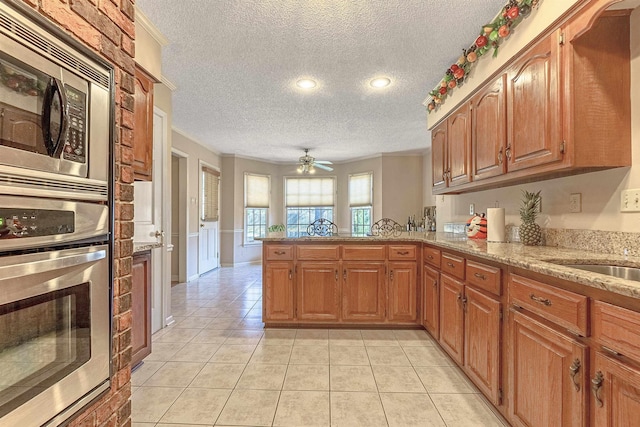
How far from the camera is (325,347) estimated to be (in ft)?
8.77

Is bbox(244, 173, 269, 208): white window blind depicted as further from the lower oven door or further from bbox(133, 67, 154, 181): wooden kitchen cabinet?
the lower oven door

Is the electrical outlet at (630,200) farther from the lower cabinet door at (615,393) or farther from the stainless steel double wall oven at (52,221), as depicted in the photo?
the stainless steel double wall oven at (52,221)

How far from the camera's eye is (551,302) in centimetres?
128

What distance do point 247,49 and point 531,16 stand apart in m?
2.01

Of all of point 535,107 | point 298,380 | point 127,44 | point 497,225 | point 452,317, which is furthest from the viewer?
point 497,225

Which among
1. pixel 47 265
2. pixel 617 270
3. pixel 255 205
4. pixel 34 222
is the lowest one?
pixel 617 270

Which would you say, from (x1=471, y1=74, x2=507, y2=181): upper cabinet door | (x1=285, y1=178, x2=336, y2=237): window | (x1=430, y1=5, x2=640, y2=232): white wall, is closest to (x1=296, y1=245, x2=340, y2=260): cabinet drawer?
(x1=471, y1=74, x2=507, y2=181): upper cabinet door

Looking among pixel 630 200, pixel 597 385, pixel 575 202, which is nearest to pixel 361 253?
pixel 575 202

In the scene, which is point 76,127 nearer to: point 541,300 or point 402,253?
point 541,300

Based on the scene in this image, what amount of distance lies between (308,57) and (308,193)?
16.9ft

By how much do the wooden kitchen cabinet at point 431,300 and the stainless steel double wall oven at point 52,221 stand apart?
2.32m

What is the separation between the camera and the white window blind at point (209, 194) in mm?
5875

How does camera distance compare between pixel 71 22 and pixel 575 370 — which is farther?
pixel 575 370

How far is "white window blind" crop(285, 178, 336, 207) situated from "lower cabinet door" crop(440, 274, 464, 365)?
5429 mm
